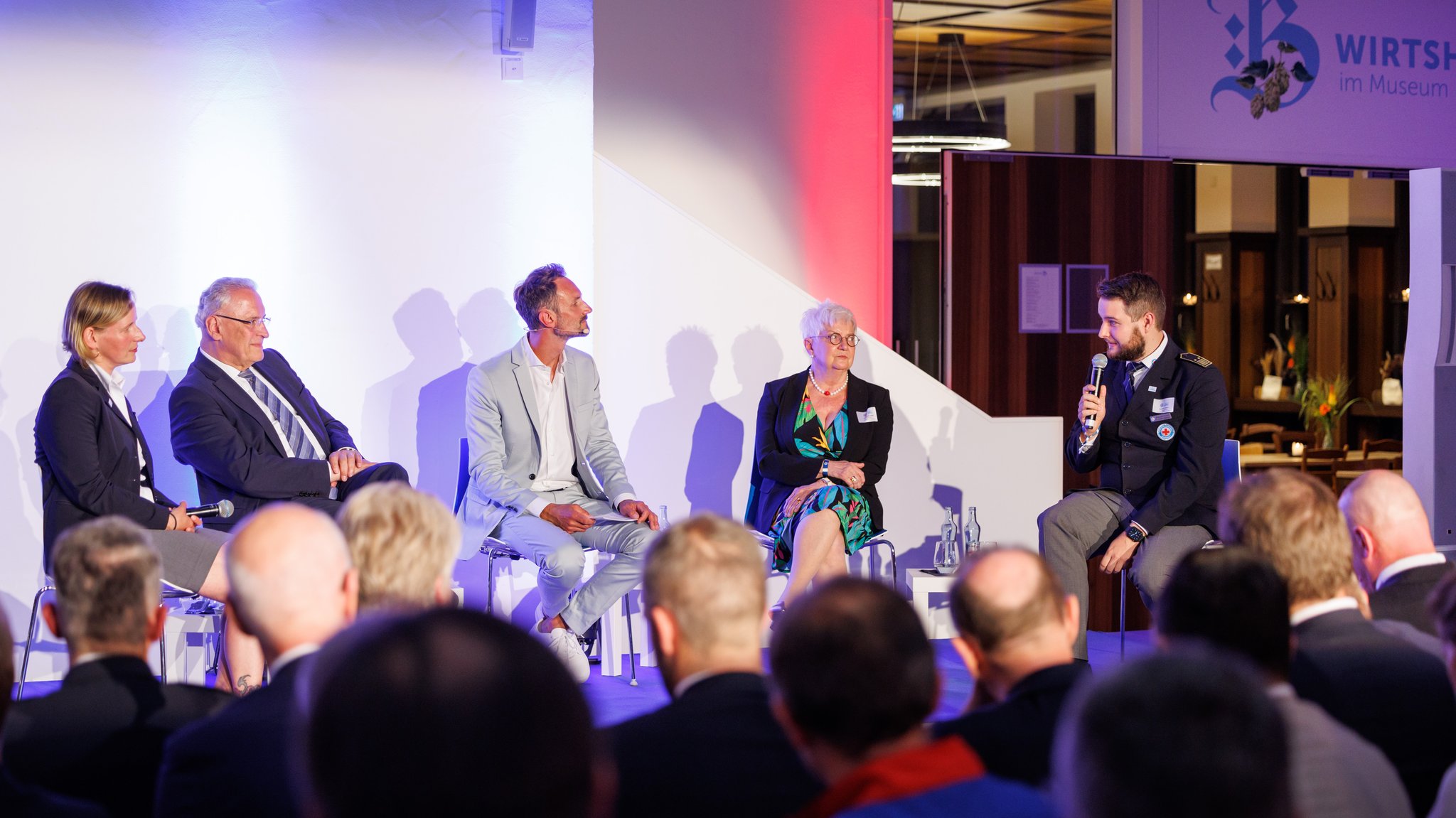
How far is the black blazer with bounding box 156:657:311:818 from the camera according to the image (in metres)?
1.74

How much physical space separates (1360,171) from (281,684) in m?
7.96

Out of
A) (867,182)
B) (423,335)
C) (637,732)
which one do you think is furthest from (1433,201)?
(637,732)

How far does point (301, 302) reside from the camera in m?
5.21

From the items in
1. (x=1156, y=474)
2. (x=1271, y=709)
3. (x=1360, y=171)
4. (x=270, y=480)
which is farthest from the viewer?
(x=1360, y=171)

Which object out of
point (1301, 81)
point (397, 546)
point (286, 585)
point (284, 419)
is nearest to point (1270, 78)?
point (1301, 81)

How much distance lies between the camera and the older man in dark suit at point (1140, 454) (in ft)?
15.8

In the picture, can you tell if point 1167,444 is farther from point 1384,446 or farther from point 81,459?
point 1384,446

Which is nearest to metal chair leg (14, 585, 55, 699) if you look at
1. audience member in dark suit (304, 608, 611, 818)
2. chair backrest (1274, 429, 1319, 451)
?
audience member in dark suit (304, 608, 611, 818)

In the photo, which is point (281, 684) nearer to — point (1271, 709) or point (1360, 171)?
point (1271, 709)

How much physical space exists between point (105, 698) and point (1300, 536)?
201 cm

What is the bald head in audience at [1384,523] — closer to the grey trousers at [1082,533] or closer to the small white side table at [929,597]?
the small white side table at [929,597]

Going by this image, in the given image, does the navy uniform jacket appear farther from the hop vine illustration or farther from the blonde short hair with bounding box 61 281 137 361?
the hop vine illustration

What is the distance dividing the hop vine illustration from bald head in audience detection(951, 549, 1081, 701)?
6.69m

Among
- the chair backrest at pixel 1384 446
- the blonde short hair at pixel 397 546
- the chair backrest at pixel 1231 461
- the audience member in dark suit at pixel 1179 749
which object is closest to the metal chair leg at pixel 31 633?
the blonde short hair at pixel 397 546
